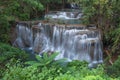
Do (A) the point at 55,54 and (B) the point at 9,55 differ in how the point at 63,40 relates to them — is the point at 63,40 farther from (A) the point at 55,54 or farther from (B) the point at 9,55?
(A) the point at 55,54

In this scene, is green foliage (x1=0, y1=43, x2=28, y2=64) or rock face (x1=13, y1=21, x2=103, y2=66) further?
rock face (x1=13, y1=21, x2=103, y2=66)

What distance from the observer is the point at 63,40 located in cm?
1459

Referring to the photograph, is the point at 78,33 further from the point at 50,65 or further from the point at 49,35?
the point at 50,65

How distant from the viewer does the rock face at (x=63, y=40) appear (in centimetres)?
1376

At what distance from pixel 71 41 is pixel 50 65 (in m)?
7.67

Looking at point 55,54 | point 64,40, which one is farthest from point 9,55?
point 64,40

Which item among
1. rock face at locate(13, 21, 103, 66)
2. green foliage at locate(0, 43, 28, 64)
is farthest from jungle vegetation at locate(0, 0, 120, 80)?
rock face at locate(13, 21, 103, 66)

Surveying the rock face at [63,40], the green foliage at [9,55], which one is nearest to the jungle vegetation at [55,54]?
the green foliage at [9,55]

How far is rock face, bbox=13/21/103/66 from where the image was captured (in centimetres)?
1376

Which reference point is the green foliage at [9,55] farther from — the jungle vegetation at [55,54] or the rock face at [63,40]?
the rock face at [63,40]

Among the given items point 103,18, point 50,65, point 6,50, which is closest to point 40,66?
point 50,65

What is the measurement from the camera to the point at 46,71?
→ 611 centimetres

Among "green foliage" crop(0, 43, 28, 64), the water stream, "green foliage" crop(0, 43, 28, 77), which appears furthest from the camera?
the water stream

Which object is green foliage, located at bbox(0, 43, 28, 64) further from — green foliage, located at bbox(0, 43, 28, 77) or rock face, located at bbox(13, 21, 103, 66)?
rock face, located at bbox(13, 21, 103, 66)
